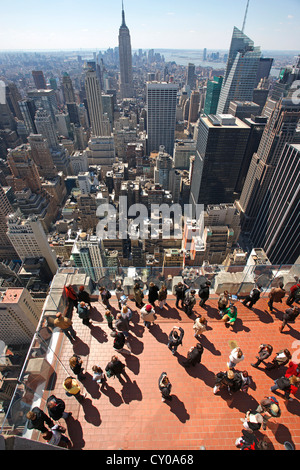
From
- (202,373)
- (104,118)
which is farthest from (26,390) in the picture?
(104,118)

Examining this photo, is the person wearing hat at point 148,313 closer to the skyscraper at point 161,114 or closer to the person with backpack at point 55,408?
Answer: the person with backpack at point 55,408

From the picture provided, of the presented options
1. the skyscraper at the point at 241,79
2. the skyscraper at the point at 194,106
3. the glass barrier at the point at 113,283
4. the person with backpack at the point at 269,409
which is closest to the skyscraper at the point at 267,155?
the skyscraper at the point at 241,79

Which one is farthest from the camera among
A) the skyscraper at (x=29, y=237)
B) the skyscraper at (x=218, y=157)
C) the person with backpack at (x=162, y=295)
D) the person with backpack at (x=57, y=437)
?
the skyscraper at (x=218, y=157)

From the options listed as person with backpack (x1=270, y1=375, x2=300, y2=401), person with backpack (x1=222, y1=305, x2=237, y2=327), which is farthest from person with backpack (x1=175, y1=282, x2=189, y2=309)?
person with backpack (x1=270, y1=375, x2=300, y2=401)

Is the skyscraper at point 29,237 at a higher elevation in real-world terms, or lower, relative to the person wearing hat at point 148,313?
lower

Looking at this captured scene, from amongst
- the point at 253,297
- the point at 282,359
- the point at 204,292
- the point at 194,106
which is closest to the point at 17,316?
the point at 204,292

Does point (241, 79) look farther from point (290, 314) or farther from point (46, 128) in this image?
point (290, 314)
